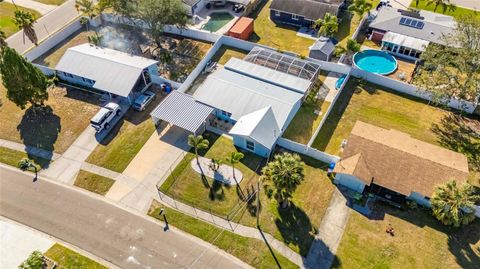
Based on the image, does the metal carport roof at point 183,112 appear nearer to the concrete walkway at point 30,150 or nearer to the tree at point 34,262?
the concrete walkway at point 30,150

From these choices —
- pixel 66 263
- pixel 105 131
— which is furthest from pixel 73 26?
pixel 66 263

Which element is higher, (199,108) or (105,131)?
(199,108)

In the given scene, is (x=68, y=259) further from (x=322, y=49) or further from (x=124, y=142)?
(x=322, y=49)

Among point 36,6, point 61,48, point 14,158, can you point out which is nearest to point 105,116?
point 14,158

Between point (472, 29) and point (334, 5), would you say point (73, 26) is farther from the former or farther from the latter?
point (472, 29)

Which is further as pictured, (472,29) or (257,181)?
(472,29)
